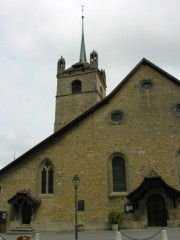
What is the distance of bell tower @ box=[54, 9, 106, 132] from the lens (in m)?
41.2

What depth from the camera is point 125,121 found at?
23.5 m

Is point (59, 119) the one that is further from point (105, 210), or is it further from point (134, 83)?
point (105, 210)

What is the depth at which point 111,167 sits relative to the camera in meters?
22.8

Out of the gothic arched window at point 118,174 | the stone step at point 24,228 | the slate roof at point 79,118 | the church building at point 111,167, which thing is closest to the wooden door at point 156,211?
the church building at point 111,167

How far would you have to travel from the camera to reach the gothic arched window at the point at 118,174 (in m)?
22.2

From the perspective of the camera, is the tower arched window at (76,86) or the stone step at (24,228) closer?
the stone step at (24,228)

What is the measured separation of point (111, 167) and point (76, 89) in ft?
74.7

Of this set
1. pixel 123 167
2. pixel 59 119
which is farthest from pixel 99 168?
pixel 59 119

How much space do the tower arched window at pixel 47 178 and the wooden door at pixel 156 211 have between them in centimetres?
739

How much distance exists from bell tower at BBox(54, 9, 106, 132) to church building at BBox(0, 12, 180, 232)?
16.6m

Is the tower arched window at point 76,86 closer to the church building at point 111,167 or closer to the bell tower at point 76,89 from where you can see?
the bell tower at point 76,89

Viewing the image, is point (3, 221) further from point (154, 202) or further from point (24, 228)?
point (154, 202)

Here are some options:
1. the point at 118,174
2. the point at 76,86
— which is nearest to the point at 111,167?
the point at 118,174

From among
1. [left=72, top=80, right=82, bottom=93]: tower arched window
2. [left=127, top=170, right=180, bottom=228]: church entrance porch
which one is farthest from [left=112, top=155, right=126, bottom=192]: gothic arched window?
[left=72, top=80, right=82, bottom=93]: tower arched window
